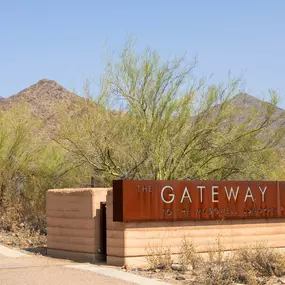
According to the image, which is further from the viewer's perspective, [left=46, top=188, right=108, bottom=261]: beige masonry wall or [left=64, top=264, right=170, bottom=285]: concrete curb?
[left=46, top=188, right=108, bottom=261]: beige masonry wall

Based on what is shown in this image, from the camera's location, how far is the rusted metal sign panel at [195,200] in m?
15.5

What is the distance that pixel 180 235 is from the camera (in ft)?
53.0

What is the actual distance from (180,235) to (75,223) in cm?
288

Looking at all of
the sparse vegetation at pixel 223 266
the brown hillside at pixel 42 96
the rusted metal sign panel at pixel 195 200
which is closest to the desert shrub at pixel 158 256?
the sparse vegetation at pixel 223 266

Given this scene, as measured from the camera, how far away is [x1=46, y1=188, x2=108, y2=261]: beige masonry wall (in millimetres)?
16500

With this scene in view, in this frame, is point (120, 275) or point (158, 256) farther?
point (158, 256)

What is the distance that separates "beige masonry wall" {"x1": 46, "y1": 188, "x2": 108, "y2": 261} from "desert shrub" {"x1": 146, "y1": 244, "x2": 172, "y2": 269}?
1.61m

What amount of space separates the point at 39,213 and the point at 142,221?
9773mm

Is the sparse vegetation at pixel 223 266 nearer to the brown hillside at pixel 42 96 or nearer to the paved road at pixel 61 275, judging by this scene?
the paved road at pixel 61 275

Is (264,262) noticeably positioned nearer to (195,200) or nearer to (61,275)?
(195,200)

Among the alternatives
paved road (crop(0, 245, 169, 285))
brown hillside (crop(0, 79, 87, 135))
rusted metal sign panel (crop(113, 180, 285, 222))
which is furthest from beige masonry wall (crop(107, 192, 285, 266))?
brown hillside (crop(0, 79, 87, 135))

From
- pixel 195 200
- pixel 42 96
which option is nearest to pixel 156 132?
pixel 195 200

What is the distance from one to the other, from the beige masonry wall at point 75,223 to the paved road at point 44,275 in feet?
2.87

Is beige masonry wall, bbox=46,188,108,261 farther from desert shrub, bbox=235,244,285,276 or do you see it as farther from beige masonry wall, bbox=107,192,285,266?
desert shrub, bbox=235,244,285,276
